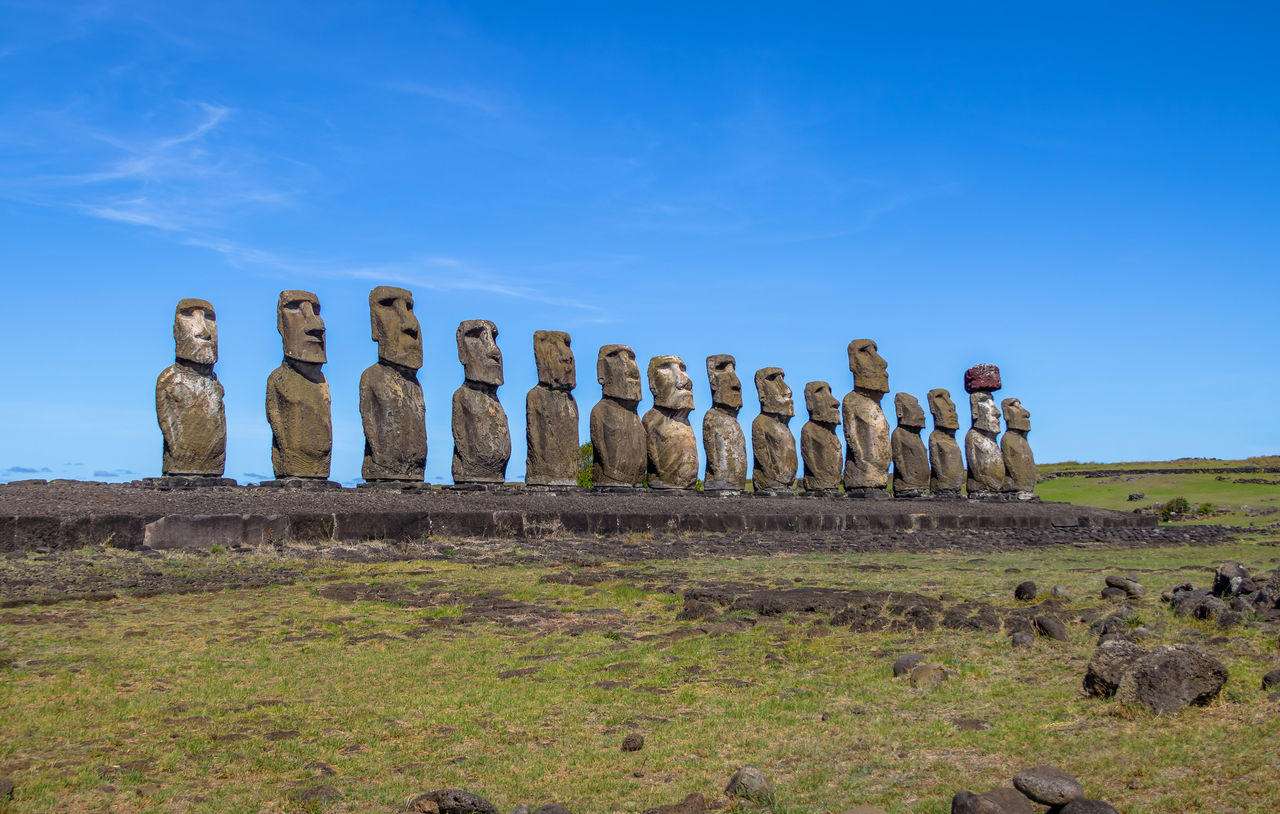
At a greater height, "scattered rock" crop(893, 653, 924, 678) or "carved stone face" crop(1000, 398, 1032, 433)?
"carved stone face" crop(1000, 398, 1032, 433)

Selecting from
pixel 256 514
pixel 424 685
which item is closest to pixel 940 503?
pixel 256 514

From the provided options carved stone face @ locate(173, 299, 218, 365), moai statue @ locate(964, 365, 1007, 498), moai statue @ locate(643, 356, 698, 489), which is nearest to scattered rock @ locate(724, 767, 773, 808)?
carved stone face @ locate(173, 299, 218, 365)

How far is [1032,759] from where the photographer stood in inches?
159

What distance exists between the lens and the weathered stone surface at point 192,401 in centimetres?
1396

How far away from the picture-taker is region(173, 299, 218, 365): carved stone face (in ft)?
46.6

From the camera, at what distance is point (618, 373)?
741 inches

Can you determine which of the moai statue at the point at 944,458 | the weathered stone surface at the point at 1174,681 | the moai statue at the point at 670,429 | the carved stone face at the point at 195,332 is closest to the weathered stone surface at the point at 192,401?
the carved stone face at the point at 195,332

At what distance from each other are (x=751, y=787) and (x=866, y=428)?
20.0 metres

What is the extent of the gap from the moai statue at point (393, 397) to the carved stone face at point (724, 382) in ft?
22.7

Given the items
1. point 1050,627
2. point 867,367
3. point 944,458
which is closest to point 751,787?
point 1050,627

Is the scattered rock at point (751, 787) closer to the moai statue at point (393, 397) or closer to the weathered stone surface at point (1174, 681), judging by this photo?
the weathered stone surface at point (1174, 681)

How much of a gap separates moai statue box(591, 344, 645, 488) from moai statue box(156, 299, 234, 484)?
639 cm

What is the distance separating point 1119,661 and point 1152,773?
3.57 ft

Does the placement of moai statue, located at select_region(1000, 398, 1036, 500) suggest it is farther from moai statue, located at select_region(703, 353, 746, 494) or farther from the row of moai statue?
moai statue, located at select_region(703, 353, 746, 494)
